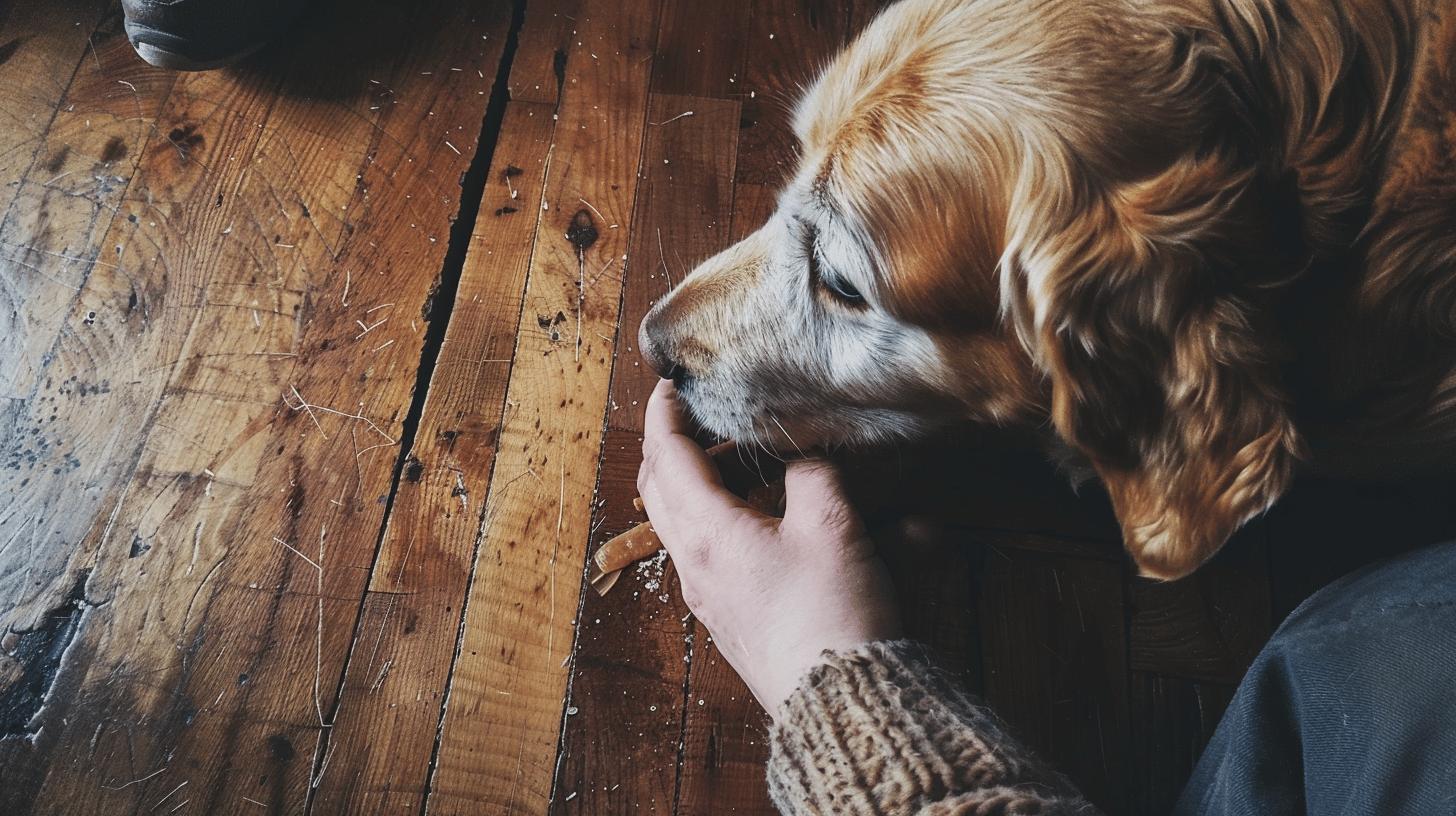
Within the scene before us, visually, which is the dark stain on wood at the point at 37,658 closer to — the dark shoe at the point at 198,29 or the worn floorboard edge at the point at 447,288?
the worn floorboard edge at the point at 447,288

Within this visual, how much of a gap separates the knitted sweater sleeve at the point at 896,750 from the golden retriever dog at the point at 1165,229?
264mm

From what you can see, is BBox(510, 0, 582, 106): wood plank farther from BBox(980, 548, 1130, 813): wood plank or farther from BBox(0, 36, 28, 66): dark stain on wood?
BBox(980, 548, 1130, 813): wood plank

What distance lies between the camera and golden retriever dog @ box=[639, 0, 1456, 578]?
2.77 feet

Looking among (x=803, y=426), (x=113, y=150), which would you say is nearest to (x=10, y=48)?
(x=113, y=150)

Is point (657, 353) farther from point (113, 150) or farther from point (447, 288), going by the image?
point (113, 150)

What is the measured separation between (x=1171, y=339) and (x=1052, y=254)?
14 cm

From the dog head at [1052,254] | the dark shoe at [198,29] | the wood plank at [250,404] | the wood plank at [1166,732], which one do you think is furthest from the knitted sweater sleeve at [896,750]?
the dark shoe at [198,29]

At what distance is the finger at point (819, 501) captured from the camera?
1.12 meters

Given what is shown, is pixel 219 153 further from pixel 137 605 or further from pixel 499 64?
pixel 137 605

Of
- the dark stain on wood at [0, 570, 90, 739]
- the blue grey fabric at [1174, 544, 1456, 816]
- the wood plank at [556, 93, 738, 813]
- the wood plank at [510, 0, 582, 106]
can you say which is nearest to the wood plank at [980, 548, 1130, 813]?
the blue grey fabric at [1174, 544, 1456, 816]

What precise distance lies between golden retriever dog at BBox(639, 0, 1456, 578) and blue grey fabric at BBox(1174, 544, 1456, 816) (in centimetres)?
13

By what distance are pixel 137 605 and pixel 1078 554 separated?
1.35 m

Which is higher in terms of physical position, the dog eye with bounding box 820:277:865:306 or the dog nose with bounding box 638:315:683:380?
the dog eye with bounding box 820:277:865:306

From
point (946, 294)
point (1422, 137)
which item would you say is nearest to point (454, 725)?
point (946, 294)
